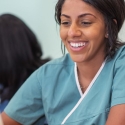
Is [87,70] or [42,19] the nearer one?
[87,70]

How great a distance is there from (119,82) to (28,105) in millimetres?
405

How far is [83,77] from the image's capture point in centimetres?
124

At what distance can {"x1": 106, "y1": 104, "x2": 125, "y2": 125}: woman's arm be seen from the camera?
1026mm

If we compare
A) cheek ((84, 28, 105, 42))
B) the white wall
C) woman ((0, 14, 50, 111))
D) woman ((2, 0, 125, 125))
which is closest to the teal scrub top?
woman ((2, 0, 125, 125))

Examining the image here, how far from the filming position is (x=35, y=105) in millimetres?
1294

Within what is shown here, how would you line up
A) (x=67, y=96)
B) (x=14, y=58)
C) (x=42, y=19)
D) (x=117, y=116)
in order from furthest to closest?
1. (x=42, y=19)
2. (x=14, y=58)
3. (x=67, y=96)
4. (x=117, y=116)

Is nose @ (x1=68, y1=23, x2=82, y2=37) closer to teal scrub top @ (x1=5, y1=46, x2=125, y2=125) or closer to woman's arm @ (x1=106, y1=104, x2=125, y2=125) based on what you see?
teal scrub top @ (x1=5, y1=46, x2=125, y2=125)

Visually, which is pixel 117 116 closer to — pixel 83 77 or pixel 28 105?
pixel 83 77

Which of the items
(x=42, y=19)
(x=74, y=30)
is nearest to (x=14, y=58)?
(x=42, y=19)

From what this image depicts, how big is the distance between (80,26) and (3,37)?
761mm

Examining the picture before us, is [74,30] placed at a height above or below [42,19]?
above

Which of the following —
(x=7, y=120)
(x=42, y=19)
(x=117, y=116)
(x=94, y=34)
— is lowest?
(x=7, y=120)

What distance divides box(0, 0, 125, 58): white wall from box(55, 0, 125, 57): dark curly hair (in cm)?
75

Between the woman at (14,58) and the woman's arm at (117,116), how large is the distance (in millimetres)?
775
